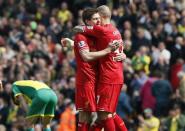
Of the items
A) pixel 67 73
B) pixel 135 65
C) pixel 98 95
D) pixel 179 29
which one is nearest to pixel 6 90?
pixel 67 73

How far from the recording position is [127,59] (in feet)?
88.9

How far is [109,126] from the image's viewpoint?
1762 centimetres

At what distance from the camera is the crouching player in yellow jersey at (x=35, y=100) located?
1780cm

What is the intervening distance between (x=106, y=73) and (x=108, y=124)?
90 cm

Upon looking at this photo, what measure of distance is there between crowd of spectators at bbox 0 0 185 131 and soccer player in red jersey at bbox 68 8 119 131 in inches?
260

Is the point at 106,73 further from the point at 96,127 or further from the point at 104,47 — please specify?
the point at 96,127

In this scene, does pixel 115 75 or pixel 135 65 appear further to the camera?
pixel 135 65

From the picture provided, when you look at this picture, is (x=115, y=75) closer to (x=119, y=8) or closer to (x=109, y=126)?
(x=109, y=126)

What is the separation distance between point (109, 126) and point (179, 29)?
11377mm

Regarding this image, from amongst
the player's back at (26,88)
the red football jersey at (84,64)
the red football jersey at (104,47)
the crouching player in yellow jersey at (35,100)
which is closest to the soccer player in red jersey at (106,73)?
the red football jersey at (104,47)

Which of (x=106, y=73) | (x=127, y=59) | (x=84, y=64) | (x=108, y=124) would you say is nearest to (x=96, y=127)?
(x=108, y=124)

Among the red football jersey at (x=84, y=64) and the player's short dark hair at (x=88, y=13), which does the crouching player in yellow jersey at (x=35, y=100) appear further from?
the player's short dark hair at (x=88, y=13)

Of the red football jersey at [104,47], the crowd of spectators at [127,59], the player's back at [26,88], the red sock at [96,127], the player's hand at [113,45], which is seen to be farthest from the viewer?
the crowd of spectators at [127,59]

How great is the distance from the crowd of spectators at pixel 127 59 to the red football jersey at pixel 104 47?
21.6 feet
